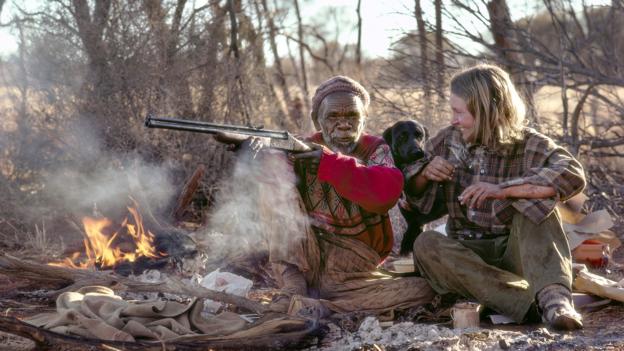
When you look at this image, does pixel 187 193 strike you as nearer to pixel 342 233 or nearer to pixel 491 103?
pixel 342 233

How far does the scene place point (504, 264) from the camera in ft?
14.9

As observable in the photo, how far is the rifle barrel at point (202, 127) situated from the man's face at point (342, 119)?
421 millimetres

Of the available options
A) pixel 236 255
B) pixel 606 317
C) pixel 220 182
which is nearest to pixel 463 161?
pixel 606 317

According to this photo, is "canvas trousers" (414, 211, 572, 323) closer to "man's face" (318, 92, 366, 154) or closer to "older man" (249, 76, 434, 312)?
"older man" (249, 76, 434, 312)

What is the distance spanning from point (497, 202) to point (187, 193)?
370cm

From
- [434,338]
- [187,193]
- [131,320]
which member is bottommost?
[434,338]

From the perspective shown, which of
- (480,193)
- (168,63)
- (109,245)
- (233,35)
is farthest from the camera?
(233,35)

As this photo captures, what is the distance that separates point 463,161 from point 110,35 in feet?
17.4

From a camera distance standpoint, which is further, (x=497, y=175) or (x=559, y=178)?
(x=497, y=175)

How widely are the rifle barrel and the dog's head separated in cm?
72

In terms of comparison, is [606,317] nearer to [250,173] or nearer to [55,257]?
[250,173]

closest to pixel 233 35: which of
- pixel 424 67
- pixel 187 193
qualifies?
pixel 424 67

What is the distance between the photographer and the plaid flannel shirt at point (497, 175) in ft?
14.0

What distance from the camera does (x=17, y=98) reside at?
9664mm
